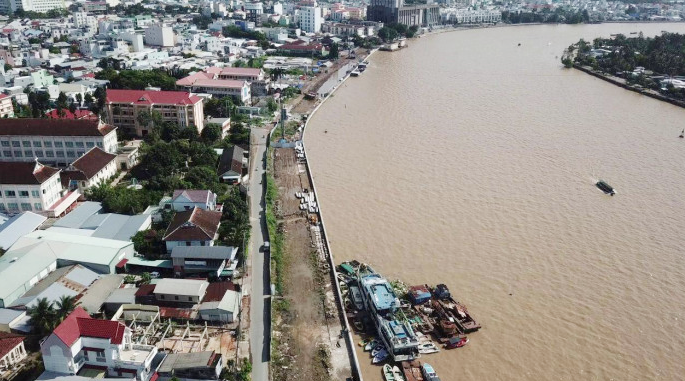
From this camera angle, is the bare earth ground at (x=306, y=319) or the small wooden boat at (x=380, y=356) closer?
the bare earth ground at (x=306, y=319)

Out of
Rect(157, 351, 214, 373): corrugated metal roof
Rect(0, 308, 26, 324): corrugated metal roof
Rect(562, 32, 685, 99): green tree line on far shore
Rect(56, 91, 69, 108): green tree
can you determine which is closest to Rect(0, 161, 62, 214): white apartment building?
Rect(0, 308, 26, 324): corrugated metal roof

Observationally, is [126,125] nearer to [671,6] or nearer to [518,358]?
[518,358]

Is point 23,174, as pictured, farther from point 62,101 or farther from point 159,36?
point 159,36

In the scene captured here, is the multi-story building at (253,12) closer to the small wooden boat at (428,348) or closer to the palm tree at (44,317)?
the palm tree at (44,317)

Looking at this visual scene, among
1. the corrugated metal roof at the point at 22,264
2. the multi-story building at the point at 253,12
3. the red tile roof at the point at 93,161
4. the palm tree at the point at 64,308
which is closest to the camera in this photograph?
the palm tree at the point at 64,308

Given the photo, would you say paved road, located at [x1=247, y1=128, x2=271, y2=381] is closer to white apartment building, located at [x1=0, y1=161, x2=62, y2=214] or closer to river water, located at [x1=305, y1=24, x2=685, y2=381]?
river water, located at [x1=305, y1=24, x2=685, y2=381]

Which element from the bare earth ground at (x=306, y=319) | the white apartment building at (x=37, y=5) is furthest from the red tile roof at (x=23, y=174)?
the white apartment building at (x=37, y=5)

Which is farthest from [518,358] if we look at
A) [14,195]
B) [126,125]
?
[126,125]
